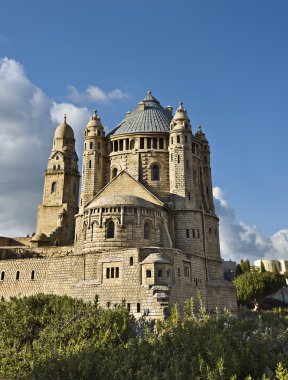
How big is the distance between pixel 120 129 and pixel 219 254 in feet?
63.5

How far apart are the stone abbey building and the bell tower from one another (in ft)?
0.50

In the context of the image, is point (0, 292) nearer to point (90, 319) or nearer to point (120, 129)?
point (90, 319)

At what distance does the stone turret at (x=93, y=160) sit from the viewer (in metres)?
47.9

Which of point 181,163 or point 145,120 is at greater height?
point 145,120

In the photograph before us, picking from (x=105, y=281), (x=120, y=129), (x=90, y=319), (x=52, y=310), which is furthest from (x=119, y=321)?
(x=120, y=129)

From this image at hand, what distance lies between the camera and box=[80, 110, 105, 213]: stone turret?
47.9 m

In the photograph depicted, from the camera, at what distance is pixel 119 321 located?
26031mm

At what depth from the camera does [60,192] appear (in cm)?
5862

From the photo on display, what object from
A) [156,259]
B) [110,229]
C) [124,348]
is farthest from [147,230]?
[124,348]

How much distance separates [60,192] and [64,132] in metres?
9.77

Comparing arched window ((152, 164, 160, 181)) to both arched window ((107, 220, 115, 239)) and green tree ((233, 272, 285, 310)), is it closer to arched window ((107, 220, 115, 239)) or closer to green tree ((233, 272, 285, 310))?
arched window ((107, 220, 115, 239))

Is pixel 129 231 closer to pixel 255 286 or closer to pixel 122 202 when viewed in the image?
pixel 122 202

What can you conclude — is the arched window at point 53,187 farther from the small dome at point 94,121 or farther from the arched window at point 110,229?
the arched window at point 110,229

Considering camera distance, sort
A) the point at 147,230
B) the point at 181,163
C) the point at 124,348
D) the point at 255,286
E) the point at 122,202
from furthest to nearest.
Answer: the point at 255,286 < the point at 181,163 < the point at 147,230 < the point at 122,202 < the point at 124,348
